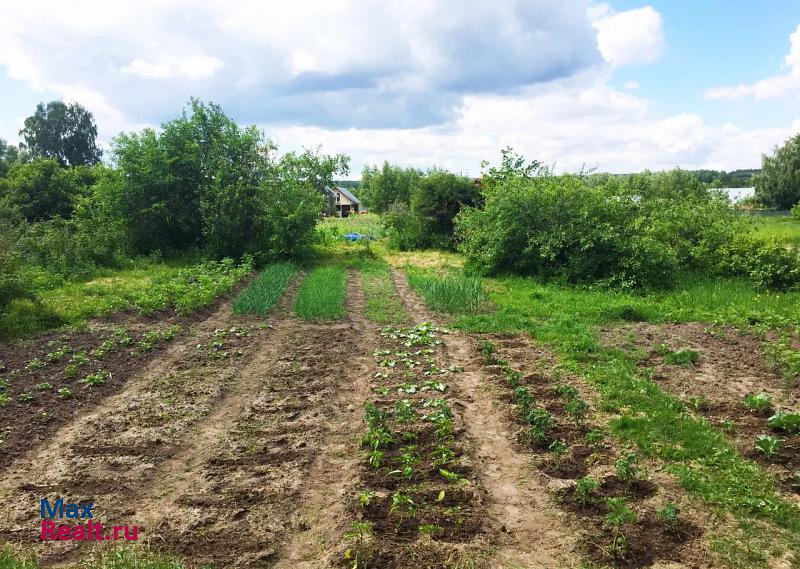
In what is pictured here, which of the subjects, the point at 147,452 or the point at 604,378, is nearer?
the point at 147,452

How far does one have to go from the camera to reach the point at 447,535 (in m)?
3.90

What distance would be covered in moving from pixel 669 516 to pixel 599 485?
615 mm

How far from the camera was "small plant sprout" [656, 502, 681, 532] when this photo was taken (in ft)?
13.0

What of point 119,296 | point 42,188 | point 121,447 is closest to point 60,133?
point 42,188

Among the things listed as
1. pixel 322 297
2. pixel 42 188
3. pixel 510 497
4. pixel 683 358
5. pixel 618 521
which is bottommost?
pixel 510 497

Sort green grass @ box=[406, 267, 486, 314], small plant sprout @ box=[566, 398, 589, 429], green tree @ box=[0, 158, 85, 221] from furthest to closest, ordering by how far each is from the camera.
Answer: green tree @ box=[0, 158, 85, 221] → green grass @ box=[406, 267, 486, 314] → small plant sprout @ box=[566, 398, 589, 429]

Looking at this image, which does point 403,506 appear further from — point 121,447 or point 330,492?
point 121,447

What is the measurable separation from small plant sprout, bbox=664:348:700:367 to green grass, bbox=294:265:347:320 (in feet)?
19.6

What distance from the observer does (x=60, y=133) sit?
5081 cm

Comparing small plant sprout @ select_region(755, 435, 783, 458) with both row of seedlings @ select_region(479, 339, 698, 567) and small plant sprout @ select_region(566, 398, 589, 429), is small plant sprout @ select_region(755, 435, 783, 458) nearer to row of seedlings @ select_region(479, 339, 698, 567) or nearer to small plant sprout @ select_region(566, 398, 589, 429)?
row of seedlings @ select_region(479, 339, 698, 567)

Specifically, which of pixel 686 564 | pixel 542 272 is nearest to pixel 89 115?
pixel 542 272

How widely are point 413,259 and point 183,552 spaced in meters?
16.5

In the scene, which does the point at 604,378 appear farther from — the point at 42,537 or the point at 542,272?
the point at 542,272

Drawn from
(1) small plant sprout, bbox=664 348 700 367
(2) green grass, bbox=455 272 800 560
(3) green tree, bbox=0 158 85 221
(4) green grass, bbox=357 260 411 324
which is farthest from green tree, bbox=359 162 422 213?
(1) small plant sprout, bbox=664 348 700 367
